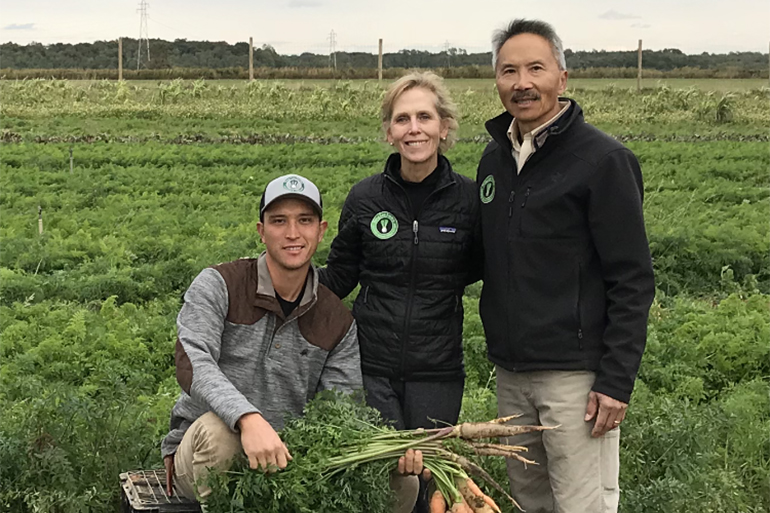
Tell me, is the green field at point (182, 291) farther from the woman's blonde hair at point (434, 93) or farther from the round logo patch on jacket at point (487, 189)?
the woman's blonde hair at point (434, 93)

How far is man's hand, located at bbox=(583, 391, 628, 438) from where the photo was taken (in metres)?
3.52

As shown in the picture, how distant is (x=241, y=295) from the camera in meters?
3.72

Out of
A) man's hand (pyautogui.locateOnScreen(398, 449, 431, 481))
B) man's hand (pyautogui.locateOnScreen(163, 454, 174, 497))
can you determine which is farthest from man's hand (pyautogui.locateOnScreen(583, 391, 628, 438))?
man's hand (pyautogui.locateOnScreen(163, 454, 174, 497))

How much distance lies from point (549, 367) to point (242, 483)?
1.30m

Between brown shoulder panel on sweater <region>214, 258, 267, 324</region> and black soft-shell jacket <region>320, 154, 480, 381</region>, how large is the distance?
1.75ft

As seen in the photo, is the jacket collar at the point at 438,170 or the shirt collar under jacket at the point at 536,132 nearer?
the shirt collar under jacket at the point at 536,132

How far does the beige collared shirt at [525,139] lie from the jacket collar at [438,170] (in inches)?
13.2

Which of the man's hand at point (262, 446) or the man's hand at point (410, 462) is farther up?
the man's hand at point (262, 446)

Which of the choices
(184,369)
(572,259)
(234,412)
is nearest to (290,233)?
(184,369)

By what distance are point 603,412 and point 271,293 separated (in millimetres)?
1419

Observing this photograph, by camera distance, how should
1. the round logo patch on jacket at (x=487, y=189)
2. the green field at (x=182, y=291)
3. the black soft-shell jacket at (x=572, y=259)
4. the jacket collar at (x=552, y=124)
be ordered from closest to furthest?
the black soft-shell jacket at (x=572, y=259) < the jacket collar at (x=552, y=124) < the round logo patch on jacket at (x=487, y=189) < the green field at (x=182, y=291)

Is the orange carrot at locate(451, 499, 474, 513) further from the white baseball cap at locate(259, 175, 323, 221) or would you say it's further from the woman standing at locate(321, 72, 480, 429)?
the white baseball cap at locate(259, 175, 323, 221)

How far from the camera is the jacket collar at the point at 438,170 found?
399 cm

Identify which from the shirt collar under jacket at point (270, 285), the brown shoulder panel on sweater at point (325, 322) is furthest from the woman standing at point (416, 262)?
the shirt collar under jacket at point (270, 285)
